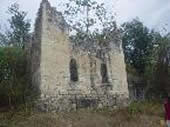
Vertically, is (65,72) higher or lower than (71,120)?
higher

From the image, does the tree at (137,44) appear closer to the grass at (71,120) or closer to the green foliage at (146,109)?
the green foliage at (146,109)

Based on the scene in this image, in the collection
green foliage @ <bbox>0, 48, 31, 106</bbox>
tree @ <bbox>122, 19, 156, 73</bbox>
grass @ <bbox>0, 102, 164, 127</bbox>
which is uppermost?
tree @ <bbox>122, 19, 156, 73</bbox>

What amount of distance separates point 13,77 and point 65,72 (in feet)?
10.3

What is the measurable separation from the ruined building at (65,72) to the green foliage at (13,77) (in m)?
0.84

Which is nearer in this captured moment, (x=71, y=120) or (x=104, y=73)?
(x=71, y=120)

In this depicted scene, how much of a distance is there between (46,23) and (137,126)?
8188 mm

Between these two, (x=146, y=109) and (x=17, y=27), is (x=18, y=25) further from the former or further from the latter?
(x=146, y=109)

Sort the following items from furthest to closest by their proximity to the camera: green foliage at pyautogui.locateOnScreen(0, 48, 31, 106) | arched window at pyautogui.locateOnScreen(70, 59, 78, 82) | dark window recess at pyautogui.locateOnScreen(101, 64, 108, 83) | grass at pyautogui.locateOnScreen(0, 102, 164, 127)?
dark window recess at pyautogui.locateOnScreen(101, 64, 108, 83)
arched window at pyautogui.locateOnScreen(70, 59, 78, 82)
green foliage at pyautogui.locateOnScreen(0, 48, 31, 106)
grass at pyautogui.locateOnScreen(0, 102, 164, 127)

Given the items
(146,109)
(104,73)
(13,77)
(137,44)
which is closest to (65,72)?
(13,77)

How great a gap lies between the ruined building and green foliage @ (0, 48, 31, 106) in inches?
33.1

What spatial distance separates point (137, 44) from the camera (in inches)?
1196

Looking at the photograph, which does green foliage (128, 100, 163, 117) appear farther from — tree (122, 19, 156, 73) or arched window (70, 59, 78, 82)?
A: tree (122, 19, 156, 73)

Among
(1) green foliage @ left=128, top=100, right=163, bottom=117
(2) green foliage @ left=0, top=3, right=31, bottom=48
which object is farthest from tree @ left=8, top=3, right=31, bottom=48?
(1) green foliage @ left=128, top=100, right=163, bottom=117

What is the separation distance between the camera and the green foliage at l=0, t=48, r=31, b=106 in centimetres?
1719
